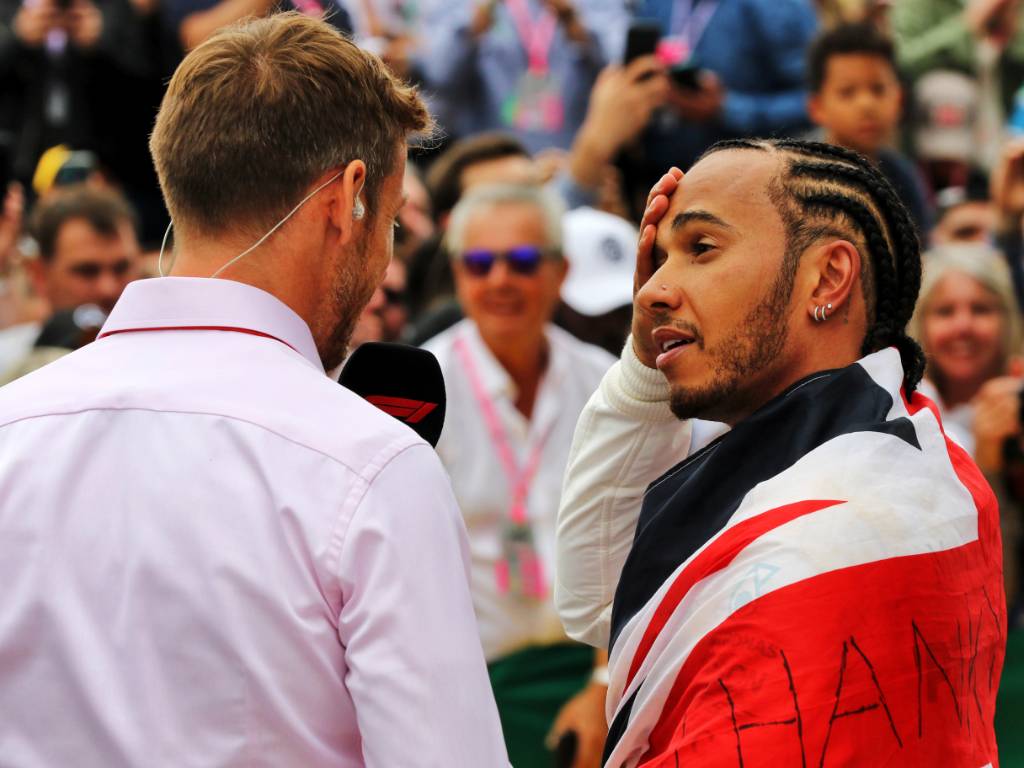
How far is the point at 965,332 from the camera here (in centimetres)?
562

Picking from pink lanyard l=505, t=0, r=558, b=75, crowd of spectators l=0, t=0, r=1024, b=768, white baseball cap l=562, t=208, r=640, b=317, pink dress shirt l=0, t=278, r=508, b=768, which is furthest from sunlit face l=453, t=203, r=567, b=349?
→ pink dress shirt l=0, t=278, r=508, b=768

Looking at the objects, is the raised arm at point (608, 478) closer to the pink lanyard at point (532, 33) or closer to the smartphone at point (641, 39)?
the smartphone at point (641, 39)

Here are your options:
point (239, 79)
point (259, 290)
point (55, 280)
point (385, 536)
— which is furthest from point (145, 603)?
point (55, 280)

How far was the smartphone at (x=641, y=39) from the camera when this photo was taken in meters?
7.24

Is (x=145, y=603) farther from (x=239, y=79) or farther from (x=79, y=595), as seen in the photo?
(x=239, y=79)

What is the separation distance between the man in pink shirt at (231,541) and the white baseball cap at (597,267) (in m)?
4.16

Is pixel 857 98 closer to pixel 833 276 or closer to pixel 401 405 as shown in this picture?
pixel 833 276

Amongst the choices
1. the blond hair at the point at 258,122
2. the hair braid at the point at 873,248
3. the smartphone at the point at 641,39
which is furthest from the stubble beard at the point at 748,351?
the smartphone at the point at 641,39

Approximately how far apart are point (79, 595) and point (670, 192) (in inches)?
47.0

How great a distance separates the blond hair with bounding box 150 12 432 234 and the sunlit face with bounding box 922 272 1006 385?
3.91m

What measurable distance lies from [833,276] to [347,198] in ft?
2.68

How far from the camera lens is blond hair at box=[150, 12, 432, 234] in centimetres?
210

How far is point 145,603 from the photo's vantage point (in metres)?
1.90

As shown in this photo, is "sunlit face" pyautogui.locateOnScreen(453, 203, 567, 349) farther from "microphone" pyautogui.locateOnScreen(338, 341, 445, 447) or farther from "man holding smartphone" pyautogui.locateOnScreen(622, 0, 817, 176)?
"microphone" pyautogui.locateOnScreen(338, 341, 445, 447)
